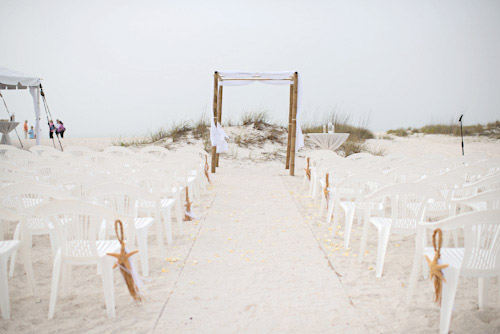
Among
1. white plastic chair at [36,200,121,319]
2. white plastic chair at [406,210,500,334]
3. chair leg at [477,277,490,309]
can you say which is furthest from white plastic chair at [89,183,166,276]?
chair leg at [477,277,490,309]

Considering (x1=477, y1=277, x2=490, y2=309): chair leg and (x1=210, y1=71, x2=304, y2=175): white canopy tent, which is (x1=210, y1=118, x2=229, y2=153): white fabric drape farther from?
(x1=477, y1=277, x2=490, y2=309): chair leg

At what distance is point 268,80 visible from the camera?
9844 millimetres

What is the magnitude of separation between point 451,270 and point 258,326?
120 centimetres

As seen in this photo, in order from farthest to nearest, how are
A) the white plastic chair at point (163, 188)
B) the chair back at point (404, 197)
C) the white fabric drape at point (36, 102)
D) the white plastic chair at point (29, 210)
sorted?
1. the white fabric drape at point (36, 102)
2. the white plastic chair at point (163, 188)
3. the chair back at point (404, 197)
4. the white plastic chair at point (29, 210)

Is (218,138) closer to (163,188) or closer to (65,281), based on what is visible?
(163,188)

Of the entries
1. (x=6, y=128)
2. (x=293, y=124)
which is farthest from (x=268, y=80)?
(x=6, y=128)

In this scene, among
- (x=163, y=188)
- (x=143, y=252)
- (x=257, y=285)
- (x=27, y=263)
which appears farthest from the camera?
(x=163, y=188)

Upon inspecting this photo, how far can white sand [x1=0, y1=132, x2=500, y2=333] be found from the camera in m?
2.21

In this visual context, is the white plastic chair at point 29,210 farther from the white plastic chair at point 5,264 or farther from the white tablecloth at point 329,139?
the white tablecloth at point 329,139

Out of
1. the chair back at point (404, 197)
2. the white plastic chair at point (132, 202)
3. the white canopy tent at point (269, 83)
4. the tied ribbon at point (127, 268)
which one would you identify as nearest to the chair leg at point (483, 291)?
the chair back at point (404, 197)

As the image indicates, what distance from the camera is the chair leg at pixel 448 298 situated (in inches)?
79.8

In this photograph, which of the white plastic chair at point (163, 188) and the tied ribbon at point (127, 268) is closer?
the tied ribbon at point (127, 268)

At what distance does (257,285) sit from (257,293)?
14cm

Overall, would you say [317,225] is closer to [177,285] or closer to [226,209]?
[226,209]
